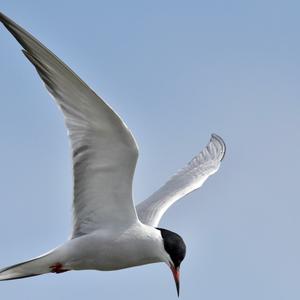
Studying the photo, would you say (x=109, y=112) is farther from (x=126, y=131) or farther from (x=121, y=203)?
(x=121, y=203)

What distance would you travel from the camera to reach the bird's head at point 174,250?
786 cm

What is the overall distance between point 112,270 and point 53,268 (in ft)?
1.85

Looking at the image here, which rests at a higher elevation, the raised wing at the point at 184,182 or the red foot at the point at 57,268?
the raised wing at the point at 184,182

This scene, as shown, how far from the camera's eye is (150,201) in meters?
9.55

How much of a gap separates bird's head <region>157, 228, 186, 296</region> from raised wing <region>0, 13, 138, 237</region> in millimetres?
366

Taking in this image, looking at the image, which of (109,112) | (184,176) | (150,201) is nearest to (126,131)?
(109,112)

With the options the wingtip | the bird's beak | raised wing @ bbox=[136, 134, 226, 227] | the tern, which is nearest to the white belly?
the tern

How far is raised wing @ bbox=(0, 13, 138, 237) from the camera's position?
6.85m

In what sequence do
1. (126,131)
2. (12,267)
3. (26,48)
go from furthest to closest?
(12,267)
(126,131)
(26,48)

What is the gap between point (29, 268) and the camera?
25.6 feet

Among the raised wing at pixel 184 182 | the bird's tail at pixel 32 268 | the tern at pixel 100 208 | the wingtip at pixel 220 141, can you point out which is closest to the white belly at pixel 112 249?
the tern at pixel 100 208

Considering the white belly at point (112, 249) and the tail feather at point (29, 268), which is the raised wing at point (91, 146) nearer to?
the white belly at point (112, 249)

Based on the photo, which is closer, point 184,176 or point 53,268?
point 53,268

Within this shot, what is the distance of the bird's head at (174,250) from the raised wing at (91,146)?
14.4 inches
